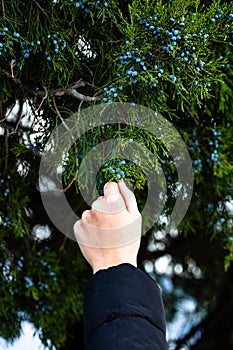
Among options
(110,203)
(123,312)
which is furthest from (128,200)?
(123,312)

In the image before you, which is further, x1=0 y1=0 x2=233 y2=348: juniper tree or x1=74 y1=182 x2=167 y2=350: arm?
x1=0 y1=0 x2=233 y2=348: juniper tree

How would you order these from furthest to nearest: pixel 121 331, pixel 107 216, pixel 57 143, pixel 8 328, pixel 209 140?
pixel 8 328 → pixel 209 140 → pixel 57 143 → pixel 107 216 → pixel 121 331

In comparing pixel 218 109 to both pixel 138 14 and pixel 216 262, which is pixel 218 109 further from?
pixel 216 262

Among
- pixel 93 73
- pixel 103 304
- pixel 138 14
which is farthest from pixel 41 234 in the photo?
pixel 103 304

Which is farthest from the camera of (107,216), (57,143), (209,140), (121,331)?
(209,140)

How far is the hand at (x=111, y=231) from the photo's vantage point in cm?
78

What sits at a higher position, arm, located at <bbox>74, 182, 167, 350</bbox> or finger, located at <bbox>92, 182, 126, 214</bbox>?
finger, located at <bbox>92, 182, 126, 214</bbox>

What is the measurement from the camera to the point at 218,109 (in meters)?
1.39

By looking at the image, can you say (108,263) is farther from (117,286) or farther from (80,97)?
(80,97)

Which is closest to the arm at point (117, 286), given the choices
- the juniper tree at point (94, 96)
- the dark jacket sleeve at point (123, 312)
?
the dark jacket sleeve at point (123, 312)

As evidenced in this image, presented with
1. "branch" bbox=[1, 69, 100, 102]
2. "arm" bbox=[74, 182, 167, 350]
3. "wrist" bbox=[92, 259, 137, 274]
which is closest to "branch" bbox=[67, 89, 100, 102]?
"branch" bbox=[1, 69, 100, 102]

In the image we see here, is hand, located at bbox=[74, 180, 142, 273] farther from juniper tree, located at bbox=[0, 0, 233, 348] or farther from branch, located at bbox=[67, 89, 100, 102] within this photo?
branch, located at bbox=[67, 89, 100, 102]

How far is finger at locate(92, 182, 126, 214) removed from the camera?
78cm

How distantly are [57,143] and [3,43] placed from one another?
0.59 ft
